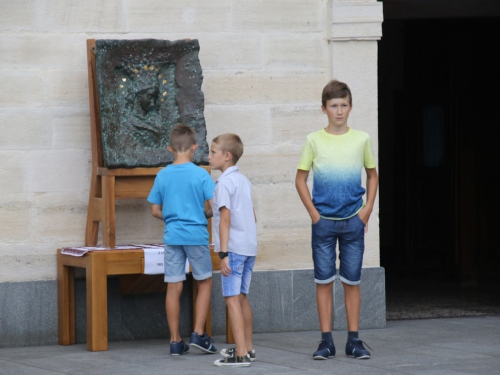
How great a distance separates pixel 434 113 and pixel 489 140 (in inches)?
26.6

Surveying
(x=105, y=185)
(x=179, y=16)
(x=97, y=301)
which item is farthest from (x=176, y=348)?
(x=179, y=16)

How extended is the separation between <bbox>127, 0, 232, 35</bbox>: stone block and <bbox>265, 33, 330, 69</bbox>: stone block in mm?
362

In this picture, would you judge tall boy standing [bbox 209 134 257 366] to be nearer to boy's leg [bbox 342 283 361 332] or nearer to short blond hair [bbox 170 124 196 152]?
short blond hair [bbox 170 124 196 152]

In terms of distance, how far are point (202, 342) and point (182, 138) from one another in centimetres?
127

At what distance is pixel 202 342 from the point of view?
709cm

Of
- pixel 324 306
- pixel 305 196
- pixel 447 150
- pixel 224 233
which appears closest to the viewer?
pixel 224 233

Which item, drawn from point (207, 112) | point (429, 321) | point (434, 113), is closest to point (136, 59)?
point (207, 112)

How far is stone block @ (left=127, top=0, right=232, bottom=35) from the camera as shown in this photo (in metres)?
7.91

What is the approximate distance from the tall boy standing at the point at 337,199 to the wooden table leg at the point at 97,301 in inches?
54.3

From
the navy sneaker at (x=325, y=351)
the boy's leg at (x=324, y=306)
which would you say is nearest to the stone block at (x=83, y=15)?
the boy's leg at (x=324, y=306)

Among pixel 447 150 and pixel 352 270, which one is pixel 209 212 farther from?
pixel 447 150

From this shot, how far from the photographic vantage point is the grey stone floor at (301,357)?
6484 mm

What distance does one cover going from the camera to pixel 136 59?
25.1ft

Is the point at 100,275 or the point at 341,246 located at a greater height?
the point at 341,246
